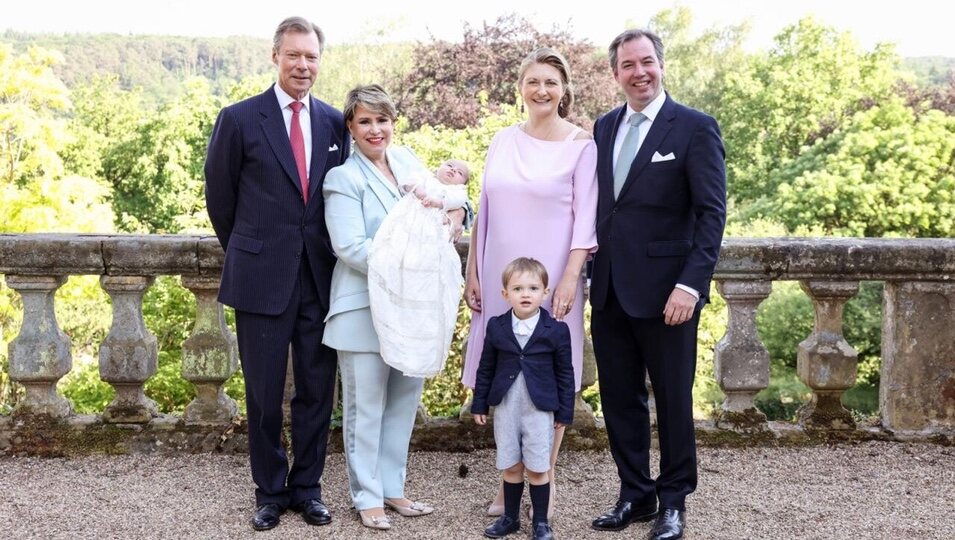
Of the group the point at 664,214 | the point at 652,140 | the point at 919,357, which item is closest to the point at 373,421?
the point at 664,214

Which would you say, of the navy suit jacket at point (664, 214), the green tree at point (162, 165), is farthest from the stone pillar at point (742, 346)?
the green tree at point (162, 165)

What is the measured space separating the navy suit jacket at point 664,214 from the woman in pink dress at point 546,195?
0.28 ft

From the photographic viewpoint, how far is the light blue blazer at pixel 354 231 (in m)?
3.61

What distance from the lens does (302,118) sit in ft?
12.4

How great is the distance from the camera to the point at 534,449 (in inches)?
140

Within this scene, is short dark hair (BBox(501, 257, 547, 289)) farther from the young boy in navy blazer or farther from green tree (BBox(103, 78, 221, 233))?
green tree (BBox(103, 78, 221, 233))

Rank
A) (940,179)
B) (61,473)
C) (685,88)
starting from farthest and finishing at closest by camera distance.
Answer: (685,88) < (940,179) < (61,473)

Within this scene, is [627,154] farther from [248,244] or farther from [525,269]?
[248,244]

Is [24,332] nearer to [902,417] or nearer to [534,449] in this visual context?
[534,449]

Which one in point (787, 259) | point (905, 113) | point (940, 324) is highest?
point (905, 113)

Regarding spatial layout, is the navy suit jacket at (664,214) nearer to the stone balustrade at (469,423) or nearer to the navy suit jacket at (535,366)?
the navy suit jacket at (535,366)

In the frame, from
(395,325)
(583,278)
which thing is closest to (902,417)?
(583,278)

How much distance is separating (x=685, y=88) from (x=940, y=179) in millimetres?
20195

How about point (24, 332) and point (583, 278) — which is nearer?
point (583, 278)
